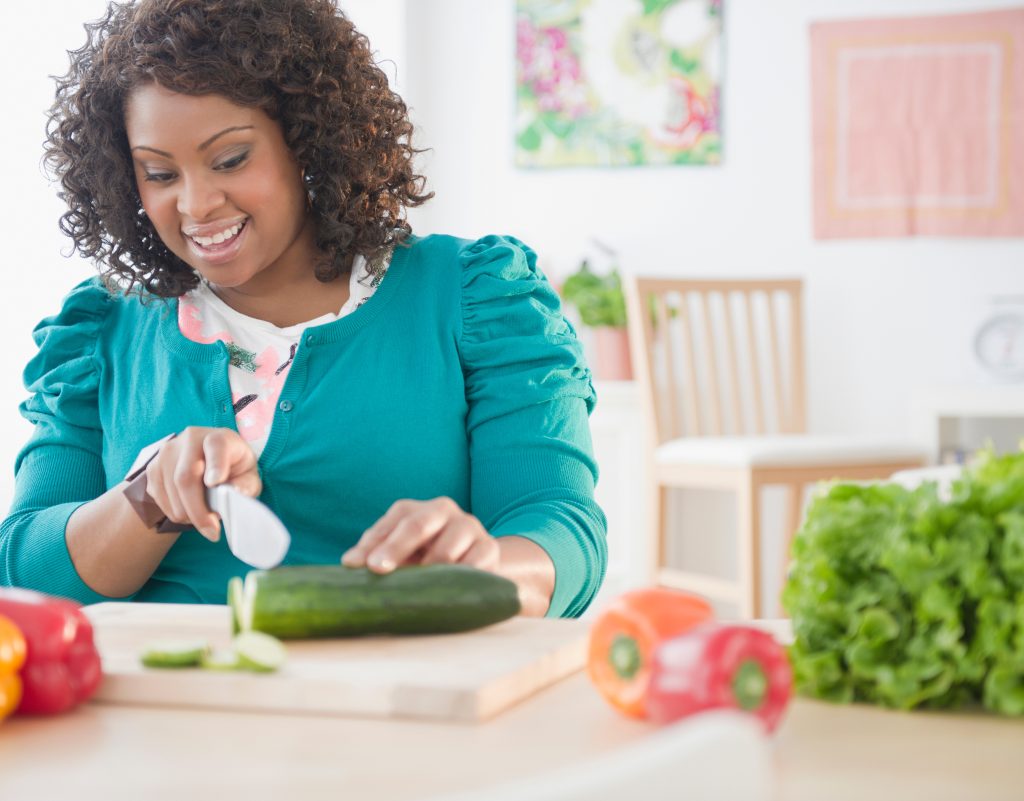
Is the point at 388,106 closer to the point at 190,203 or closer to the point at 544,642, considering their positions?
the point at 190,203

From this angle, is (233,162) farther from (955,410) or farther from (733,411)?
(733,411)

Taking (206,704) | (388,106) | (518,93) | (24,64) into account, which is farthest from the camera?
(518,93)

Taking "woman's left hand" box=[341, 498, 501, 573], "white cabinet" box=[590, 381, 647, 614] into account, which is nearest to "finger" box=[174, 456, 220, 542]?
"woman's left hand" box=[341, 498, 501, 573]

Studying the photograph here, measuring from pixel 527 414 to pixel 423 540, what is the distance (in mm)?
421

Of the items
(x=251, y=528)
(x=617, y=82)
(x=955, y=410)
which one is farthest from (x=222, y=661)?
(x=617, y=82)

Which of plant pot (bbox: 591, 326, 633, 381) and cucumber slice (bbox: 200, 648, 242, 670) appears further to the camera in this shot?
plant pot (bbox: 591, 326, 633, 381)

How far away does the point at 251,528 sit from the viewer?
35.0 inches

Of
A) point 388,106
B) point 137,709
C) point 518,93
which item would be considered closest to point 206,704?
point 137,709

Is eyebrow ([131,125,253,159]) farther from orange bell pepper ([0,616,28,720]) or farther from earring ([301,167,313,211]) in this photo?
orange bell pepper ([0,616,28,720])

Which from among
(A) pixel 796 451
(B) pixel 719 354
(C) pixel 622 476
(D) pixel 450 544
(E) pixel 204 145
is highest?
(E) pixel 204 145

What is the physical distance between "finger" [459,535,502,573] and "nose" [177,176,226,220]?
0.53m

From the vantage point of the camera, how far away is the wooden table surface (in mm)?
576

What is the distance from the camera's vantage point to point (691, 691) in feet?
2.05

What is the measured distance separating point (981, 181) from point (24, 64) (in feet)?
9.24
